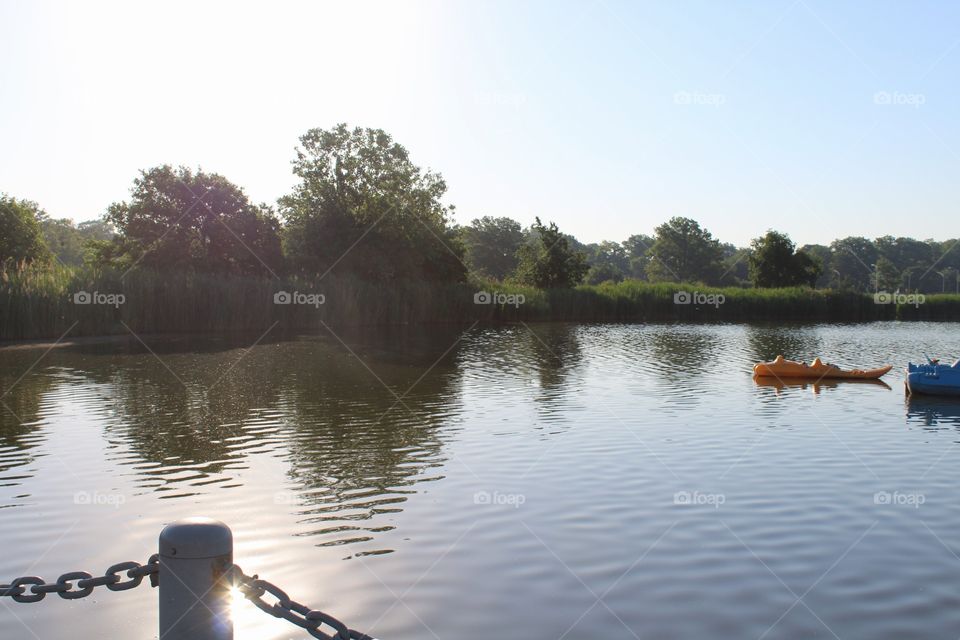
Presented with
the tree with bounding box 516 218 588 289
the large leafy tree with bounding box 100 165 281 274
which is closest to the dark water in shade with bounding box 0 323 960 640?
the large leafy tree with bounding box 100 165 281 274

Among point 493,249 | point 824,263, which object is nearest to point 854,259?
point 824,263

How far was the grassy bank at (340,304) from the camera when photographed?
3183cm

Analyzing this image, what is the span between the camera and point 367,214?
53.5m

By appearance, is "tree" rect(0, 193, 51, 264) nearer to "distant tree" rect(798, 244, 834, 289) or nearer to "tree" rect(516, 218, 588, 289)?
"tree" rect(516, 218, 588, 289)

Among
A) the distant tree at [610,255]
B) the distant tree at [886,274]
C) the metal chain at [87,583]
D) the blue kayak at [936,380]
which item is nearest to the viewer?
the metal chain at [87,583]

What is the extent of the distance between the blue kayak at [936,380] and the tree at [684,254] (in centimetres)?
9460

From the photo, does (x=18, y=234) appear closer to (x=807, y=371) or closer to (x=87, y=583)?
(x=807, y=371)

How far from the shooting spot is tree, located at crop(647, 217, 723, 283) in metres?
112

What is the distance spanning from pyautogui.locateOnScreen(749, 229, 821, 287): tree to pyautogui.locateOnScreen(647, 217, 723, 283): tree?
29.8 metres

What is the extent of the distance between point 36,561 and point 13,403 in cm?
1083

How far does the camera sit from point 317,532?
7.53 m

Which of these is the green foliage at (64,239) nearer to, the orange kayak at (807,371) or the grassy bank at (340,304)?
the grassy bank at (340,304)

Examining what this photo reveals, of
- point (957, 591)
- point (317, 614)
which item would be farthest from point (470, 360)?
point (317, 614)

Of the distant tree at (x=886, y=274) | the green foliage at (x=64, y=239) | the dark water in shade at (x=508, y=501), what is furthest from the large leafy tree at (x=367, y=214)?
the distant tree at (x=886, y=274)
